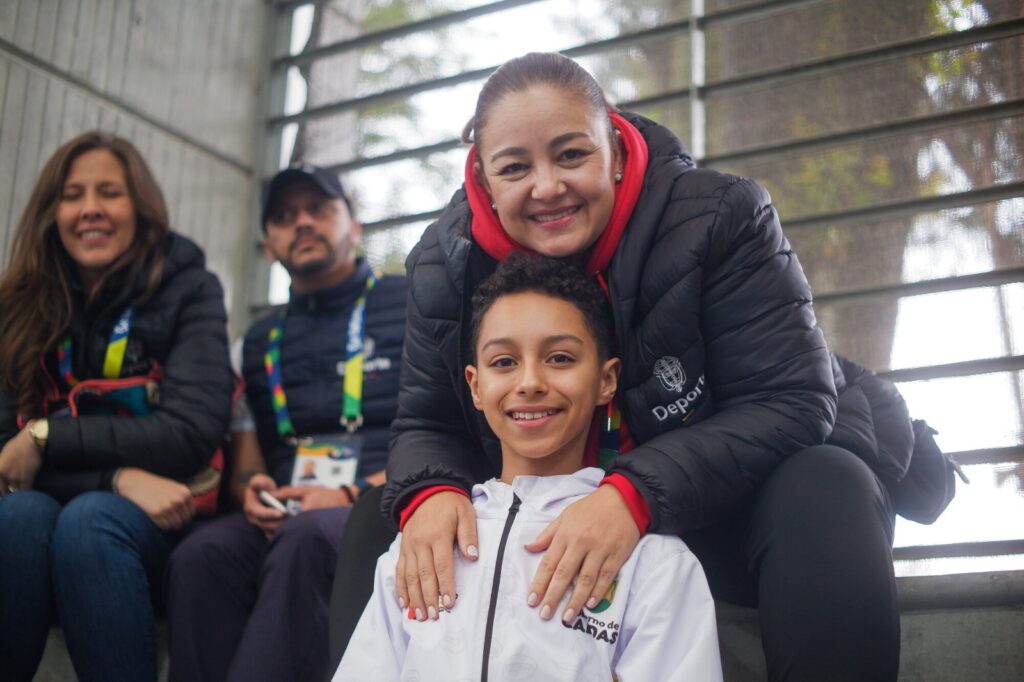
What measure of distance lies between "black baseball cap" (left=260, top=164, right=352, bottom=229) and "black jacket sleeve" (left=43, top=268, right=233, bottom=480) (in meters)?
0.40

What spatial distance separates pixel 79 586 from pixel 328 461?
0.80 m

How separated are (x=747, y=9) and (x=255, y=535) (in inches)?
107

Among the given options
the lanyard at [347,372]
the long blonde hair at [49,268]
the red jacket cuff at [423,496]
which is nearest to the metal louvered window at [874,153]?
the lanyard at [347,372]

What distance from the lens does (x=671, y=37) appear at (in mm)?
3857

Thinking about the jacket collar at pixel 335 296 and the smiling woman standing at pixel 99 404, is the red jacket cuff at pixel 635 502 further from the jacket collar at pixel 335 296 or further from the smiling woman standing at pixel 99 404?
the jacket collar at pixel 335 296

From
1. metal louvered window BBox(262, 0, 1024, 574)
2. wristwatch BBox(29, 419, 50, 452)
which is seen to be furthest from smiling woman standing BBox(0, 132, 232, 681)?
metal louvered window BBox(262, 0, 1024, 574)

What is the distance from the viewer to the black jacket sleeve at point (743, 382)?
5.63ft

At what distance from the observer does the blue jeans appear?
2.31 m

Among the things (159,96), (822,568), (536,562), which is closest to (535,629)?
(536,562)

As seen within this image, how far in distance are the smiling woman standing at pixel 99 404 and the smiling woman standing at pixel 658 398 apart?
2.45 feet

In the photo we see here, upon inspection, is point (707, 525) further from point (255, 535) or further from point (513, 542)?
point (255, 535)

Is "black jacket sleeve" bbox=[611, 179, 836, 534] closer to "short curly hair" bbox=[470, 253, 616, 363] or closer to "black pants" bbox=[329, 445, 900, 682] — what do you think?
"black pants" bbox=[329, 445, 900, 682]

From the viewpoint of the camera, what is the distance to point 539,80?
6.49ft

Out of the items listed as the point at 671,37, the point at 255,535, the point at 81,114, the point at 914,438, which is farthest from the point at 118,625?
the point at 671,37
